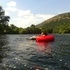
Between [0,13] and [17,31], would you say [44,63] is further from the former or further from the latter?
[17,31]

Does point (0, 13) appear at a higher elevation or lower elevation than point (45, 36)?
higher

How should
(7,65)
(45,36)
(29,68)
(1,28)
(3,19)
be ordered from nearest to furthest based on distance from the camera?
(29,68) → (7,65) → (45,36) → (1,28) → (3,19)

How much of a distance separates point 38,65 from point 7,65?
8.50 feet

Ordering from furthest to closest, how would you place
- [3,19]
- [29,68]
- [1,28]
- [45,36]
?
[3,19], [1,28], [45,36], [29,68]

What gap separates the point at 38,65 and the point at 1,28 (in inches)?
4182

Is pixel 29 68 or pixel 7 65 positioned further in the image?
pixel 7 65

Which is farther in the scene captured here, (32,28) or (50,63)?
(32,28)

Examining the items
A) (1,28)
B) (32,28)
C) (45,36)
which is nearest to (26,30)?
(32,28)

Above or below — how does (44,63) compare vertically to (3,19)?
below

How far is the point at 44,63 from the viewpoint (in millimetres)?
19141

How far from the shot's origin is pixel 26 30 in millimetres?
157375

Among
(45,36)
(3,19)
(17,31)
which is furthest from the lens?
(17,31)

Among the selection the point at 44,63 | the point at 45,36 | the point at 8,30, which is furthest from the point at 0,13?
the point at 44,63

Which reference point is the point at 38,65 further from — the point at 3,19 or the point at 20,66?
the point at 3,19
